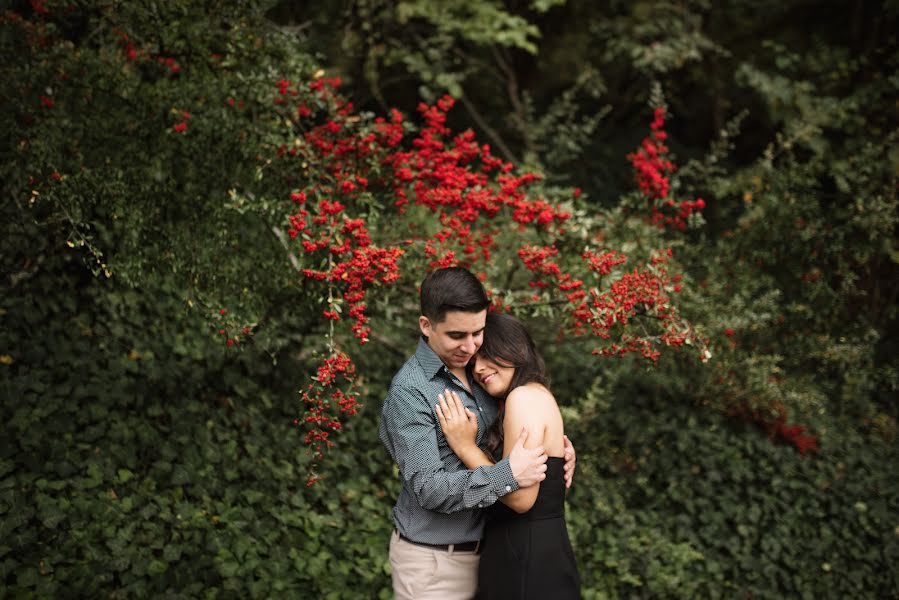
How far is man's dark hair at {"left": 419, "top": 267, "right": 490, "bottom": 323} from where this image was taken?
2.70m

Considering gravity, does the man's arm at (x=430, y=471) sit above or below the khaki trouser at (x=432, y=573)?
above

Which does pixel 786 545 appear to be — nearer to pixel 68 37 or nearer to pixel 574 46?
pixel 68 37

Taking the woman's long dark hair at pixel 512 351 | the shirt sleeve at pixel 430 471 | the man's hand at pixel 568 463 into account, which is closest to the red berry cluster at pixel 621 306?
the man's hand at pixel 568 463

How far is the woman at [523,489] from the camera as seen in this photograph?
2.72 m

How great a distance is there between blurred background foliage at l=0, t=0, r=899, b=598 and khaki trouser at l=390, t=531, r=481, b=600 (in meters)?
1.45

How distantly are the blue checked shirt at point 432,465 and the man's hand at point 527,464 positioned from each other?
0.02m

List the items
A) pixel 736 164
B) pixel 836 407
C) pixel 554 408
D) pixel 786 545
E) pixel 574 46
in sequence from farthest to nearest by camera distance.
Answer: pixel 736 164, pixel 574 46, pixel 836 407, pixel 786 545, pixel 554 408

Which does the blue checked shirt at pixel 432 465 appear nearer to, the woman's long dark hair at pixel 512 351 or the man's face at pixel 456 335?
the man's face at pixel 456 335

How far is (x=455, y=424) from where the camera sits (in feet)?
8.88

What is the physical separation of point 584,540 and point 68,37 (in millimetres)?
4912

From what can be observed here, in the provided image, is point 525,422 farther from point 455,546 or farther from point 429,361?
point 455,546

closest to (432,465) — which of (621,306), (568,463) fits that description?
(568,463)

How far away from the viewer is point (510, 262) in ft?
19.9

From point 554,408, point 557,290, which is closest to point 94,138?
point 557,290
